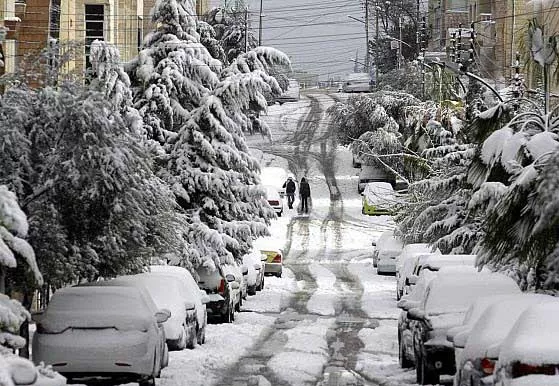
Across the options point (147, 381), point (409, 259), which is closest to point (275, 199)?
point (409, 259)

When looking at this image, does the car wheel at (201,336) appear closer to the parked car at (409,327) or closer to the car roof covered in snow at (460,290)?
the parked car at (409,327)

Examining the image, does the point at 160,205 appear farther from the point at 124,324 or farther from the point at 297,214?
the point at 297,214

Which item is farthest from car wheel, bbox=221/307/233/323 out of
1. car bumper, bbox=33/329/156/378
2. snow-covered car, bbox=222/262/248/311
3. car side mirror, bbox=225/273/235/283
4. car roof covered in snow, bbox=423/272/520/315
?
car bumper, bbox=33/329/156/378

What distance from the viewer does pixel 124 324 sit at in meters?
17.2

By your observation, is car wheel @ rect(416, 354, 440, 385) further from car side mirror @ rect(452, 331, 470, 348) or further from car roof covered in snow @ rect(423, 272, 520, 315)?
car side mirror @ rect(452, 331, 470, 348)

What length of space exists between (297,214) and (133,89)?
33.3 metres

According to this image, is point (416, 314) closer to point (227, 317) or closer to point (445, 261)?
point (445, 261)

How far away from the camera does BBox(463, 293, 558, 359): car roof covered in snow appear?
1317 cm

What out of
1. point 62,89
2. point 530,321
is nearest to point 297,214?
point 62,89

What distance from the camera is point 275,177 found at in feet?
241

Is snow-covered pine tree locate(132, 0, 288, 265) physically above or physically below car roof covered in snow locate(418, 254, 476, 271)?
above

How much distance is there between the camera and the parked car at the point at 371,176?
71.1 meters

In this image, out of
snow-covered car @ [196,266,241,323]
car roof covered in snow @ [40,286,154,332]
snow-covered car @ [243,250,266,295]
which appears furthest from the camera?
snow-covered car @ [243,250,266,295]

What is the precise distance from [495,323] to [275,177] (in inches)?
2372
